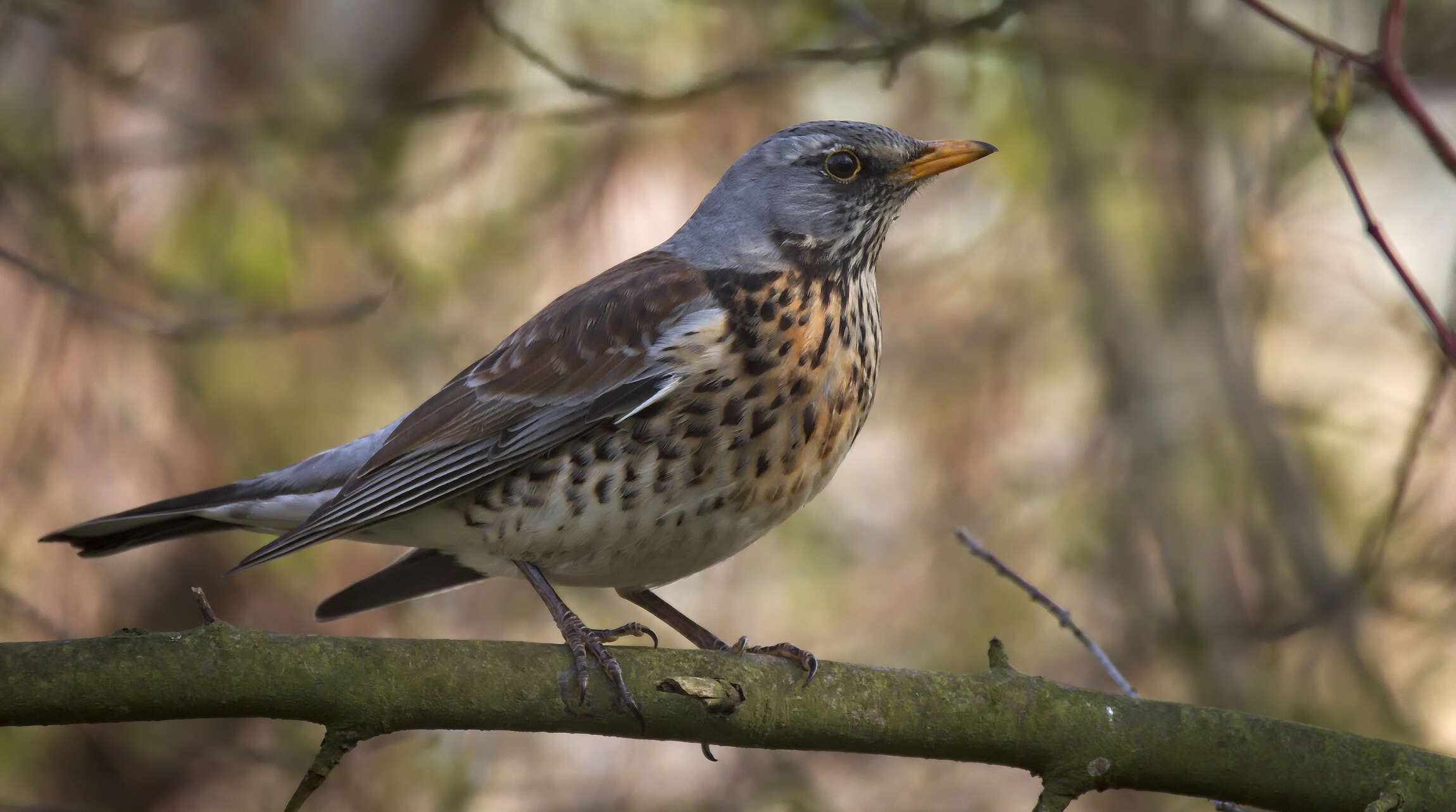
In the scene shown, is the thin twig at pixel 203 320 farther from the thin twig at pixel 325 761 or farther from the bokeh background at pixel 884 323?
the thin twig at pixel 325 761

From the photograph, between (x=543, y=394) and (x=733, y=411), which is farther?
(x=543, y=394)

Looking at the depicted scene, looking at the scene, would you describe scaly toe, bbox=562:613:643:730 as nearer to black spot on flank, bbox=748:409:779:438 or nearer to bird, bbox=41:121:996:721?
bird, bbox=41:121:996:721

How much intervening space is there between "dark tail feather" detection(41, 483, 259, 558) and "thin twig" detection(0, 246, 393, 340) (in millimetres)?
639

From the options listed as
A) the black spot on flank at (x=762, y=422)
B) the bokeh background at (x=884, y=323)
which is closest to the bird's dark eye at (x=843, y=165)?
the bokeh background at (x=884, y=323)

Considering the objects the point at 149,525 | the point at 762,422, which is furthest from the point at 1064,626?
the point at 149,525

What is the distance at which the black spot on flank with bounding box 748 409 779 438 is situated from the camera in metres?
3.61

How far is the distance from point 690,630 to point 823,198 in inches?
54.8

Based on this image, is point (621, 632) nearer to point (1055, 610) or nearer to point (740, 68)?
point (1055, 610)

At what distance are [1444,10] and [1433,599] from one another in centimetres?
242

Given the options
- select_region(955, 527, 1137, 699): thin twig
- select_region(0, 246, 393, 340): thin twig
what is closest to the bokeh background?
select_region(0, 246, 393, 340): thin twig

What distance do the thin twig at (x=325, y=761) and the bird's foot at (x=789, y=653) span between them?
933 mm

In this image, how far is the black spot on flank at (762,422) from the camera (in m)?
3.61

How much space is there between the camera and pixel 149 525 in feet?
12.6

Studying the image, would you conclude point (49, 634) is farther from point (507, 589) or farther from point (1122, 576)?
point (1122, 576)
